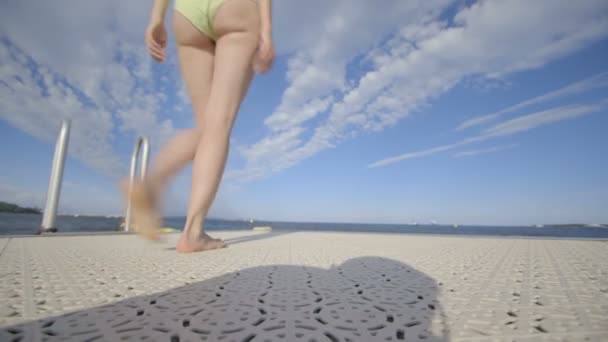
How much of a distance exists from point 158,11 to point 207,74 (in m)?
0.49

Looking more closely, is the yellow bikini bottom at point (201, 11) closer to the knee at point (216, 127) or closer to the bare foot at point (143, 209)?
the knee at point (216, 127)

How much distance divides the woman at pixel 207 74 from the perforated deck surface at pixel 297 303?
502 mm

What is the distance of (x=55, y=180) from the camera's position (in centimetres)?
279

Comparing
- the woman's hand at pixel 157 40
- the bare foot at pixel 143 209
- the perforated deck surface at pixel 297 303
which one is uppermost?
the woman's hand at pixel 157 40

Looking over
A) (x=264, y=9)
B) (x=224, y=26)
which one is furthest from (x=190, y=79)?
(x=264, y=9)

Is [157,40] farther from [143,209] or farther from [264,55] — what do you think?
[143,209]

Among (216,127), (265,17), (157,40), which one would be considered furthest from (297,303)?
(157,40)

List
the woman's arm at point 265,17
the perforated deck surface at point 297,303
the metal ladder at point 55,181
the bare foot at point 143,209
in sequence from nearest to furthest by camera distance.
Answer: the perforated deck surface at point 297,303 → the bare foot at point 143,209 → the woman's arm at point 265,17 → the metal ladder at point 55,181

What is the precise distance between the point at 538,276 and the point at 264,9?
1.98 m

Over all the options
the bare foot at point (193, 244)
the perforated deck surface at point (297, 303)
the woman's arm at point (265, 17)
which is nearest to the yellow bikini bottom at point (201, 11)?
the woman's arm at point (265, 17)

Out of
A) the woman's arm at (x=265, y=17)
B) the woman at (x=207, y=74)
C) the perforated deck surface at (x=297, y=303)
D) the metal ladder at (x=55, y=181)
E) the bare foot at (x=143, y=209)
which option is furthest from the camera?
the metal ladder at (x=55, y=181)

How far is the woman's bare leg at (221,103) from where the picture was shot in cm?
157

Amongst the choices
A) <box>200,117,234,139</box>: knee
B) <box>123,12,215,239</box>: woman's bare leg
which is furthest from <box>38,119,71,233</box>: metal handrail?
<box>200,117,234,139</box>: knee

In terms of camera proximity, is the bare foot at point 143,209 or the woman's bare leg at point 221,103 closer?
the bare foot at point 143,209
